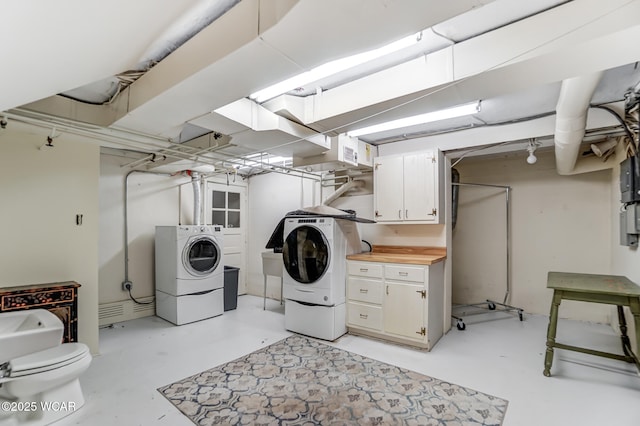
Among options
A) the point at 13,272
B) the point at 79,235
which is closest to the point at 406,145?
the point at 79,235

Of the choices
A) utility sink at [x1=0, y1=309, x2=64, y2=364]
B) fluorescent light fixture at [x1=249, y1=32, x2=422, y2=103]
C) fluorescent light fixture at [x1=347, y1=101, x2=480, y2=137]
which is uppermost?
fluorescent light fixture at [x1=249, y1=32, x2=422, y2=103]

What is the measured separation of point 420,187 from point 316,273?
1.59m

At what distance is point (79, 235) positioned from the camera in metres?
2.94

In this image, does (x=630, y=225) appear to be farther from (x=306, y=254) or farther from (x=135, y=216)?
(x=135, y=216)

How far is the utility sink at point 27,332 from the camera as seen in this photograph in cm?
205

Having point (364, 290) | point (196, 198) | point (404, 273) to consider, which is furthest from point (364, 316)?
point (196, 198)

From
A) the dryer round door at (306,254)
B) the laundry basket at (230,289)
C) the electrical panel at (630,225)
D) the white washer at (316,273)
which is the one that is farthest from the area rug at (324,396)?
the electrical panel at (630,225)

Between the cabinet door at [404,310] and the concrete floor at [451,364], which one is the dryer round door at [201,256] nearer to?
the concrete floor at [451,364]

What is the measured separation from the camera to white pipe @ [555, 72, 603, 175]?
1.97 m

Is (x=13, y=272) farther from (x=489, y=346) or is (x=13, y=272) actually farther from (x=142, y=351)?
(x=489, y=346)

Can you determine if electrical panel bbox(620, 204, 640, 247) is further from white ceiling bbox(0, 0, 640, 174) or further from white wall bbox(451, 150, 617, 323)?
white ceiling bbox(0, 0, 640, 174)

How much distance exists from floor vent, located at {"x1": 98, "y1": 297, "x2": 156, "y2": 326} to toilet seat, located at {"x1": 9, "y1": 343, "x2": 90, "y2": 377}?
2019mm

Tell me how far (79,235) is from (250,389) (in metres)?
2.22

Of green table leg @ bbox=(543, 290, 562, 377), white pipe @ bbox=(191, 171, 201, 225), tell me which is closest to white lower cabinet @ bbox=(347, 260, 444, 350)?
green table leg @ bbox=(543, 290, 562, 377)
